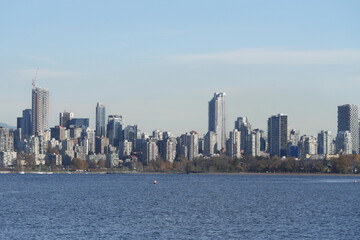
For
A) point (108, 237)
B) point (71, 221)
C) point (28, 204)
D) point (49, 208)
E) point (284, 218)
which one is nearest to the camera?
point (108, 237)

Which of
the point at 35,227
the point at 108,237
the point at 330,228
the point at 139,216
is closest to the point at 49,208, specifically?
the point at 139,216

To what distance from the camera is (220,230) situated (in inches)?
2618

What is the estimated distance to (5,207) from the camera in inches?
3600

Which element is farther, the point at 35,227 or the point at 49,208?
the point at 49,208

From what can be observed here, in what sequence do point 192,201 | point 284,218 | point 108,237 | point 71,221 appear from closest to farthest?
point 108,237 < point 71,221 < point 284,218 < point 192,201

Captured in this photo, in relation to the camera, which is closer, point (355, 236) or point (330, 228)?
point (355, 236)

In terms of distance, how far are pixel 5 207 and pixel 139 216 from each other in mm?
22234

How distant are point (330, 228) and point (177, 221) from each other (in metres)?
16.2

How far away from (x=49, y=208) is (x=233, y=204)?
26514mm

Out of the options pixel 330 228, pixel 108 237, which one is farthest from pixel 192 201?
pixel 108 237

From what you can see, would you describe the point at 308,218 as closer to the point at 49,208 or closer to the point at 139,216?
the point at 139,216

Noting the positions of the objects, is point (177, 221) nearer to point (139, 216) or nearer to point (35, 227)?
point (139, 216)

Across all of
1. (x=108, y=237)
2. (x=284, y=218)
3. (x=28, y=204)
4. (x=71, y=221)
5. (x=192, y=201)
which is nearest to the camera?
(x=108, y=237)

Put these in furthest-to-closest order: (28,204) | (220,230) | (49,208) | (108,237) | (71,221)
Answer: (28,204) < (49,208) < (71,221) < (220,230) < (108,237)
